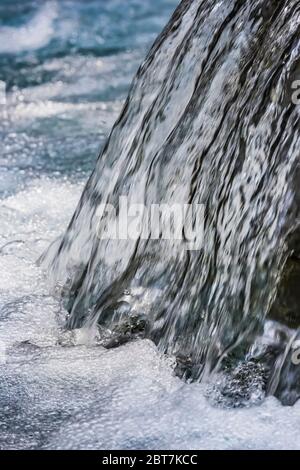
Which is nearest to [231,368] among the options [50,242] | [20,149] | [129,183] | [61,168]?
[129,183]

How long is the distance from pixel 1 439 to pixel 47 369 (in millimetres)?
417

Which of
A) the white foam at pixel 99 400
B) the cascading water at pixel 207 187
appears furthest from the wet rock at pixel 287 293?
the white foam at pixel 99 400

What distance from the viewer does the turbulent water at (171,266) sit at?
2.89 m

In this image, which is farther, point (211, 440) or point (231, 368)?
point (231, 368)

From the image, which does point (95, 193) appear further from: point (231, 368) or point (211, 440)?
point (211, 440)

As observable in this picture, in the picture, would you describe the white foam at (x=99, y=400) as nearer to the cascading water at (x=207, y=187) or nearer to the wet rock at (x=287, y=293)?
the cascading water at (x=207, y=187)

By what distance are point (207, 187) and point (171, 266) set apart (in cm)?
27

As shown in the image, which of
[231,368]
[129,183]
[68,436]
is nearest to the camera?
[68,436]

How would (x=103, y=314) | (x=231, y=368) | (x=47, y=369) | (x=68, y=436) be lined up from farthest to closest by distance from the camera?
(x=103, y=314)
(x=47, y=369)
(x=231, y=368)
(x=68, y=436)

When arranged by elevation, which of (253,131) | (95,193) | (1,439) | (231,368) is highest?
(253,131)

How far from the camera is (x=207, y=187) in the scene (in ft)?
11.1

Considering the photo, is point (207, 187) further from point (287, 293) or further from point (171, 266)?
point (287, 293)

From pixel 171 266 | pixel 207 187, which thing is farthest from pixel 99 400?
pixel 207 187

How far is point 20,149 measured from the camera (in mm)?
5809
